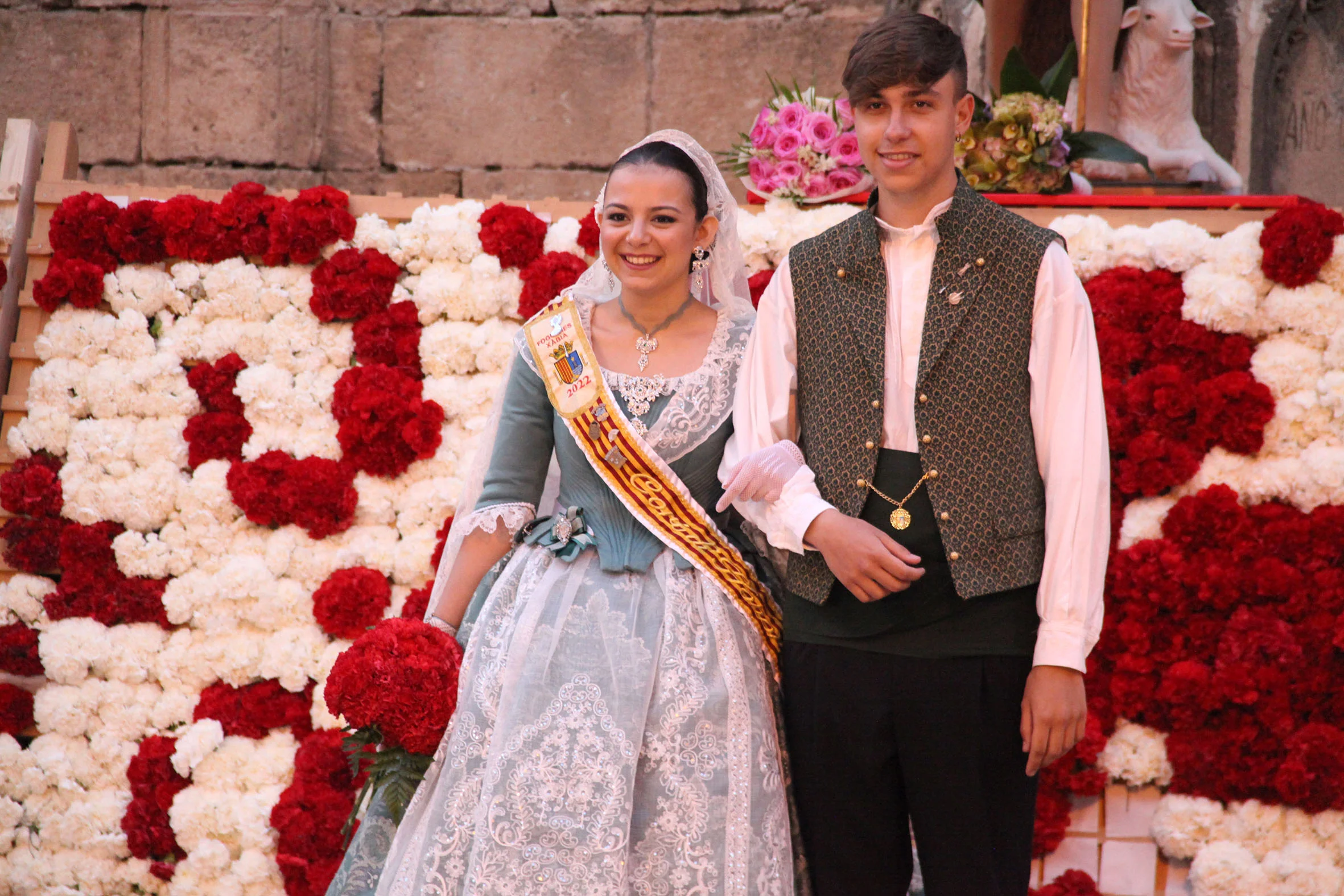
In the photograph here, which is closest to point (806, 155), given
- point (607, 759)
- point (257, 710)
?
point (607, 759)

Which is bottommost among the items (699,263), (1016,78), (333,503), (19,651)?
(19,651)

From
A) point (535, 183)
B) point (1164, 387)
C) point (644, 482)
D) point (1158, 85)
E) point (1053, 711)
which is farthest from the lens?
point (535, 183)

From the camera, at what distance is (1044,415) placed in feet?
6.15

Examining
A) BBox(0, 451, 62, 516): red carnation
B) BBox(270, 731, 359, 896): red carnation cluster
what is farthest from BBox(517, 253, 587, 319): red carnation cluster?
BBox(0, 451, 62, 516): red carnation

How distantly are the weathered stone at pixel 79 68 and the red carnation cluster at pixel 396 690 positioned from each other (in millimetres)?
3941

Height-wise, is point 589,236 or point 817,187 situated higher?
point 817,187

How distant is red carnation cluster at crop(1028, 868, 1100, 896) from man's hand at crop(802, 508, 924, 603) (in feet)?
4.09

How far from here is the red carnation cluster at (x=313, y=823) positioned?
290 cm

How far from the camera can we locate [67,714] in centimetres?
307

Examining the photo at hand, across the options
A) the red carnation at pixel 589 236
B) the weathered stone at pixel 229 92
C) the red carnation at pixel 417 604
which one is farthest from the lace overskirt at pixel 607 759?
the weathered stone at pixel 229 92

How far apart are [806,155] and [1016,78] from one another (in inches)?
25.4

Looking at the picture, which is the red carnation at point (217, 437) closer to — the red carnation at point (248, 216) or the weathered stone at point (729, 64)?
the red carnation at point (248, 216)

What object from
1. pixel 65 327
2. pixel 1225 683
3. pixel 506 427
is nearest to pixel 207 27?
pixel 65 327

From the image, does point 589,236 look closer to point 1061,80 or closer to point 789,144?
point 789,144
